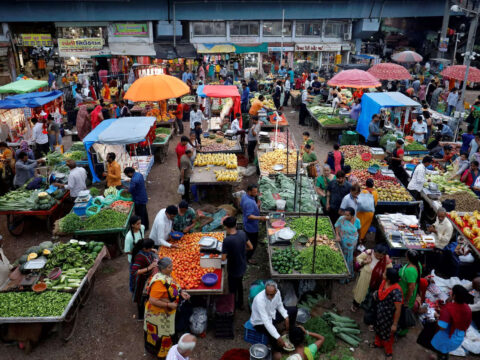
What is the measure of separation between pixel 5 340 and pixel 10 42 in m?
27.0

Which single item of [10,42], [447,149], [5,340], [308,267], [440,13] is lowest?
[5,340]

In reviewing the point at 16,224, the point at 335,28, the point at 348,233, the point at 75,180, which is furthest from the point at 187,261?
the point at 335,28

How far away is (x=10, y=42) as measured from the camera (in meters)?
26.3

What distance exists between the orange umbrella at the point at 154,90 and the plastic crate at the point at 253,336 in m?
8.15

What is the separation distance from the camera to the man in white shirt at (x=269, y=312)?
5328 mm

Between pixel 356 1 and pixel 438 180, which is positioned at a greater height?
pixel 356 1

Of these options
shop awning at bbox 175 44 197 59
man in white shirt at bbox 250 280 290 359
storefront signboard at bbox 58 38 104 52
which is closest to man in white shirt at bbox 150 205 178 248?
man in white shirt at bbox 250 280 290 359

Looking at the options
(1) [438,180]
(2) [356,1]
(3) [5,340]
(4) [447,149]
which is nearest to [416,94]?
(2) [356,1]

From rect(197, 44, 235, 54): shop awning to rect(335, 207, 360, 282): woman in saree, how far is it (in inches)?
899

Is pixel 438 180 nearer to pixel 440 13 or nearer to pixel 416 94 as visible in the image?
pixel 416 94

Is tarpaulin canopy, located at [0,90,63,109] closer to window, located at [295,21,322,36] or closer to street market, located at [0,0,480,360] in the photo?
street market, located at [0,0,480,360]

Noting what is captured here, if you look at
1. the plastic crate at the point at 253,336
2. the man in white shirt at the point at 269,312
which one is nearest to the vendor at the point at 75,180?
the plastic crate at the point at 253,336

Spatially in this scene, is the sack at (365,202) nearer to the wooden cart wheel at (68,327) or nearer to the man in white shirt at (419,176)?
the man in white shirt at (419,176)

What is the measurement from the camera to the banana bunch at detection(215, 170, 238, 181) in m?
10.2
